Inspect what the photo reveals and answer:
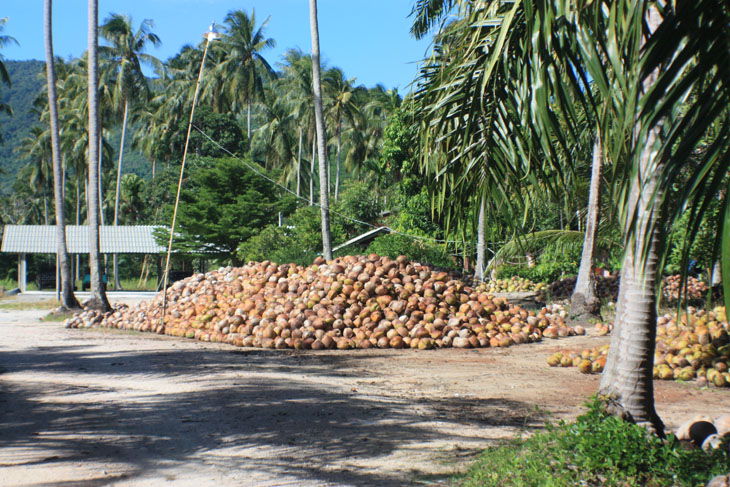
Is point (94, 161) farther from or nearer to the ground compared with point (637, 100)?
farther from the ground

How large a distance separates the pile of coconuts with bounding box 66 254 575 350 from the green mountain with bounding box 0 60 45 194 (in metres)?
76.7

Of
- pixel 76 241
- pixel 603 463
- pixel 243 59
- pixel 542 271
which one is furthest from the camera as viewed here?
→ pixel 243 59

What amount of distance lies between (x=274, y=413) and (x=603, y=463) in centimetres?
299

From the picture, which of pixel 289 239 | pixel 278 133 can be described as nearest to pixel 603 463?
pixel 289 239

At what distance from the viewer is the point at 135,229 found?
34.1m

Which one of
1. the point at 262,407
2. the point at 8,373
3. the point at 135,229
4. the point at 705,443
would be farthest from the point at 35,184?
the point at 705,443

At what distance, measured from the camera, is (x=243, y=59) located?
38.0 meters

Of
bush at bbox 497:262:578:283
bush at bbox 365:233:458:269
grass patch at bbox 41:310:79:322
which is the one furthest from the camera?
bush at bbox 365:233:458:269

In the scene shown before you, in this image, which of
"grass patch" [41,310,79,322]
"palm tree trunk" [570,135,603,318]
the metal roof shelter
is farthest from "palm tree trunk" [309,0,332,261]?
the metal roof shelter

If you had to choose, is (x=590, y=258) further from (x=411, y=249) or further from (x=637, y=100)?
(x=637, y=100)

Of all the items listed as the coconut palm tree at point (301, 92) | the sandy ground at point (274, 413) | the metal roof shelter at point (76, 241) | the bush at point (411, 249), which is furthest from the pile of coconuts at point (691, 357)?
the coconut palm tree at point (301, 92)

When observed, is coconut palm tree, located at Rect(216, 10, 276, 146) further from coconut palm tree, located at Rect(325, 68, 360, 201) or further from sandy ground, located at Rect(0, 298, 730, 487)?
sandy ground, located at Rect(0, 298, 730, 487)

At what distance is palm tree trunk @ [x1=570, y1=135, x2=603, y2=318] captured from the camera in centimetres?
1121

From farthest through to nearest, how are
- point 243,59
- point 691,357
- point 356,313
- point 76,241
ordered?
point 243,59 < point 76,241 < point 356,313 < point 691,357
